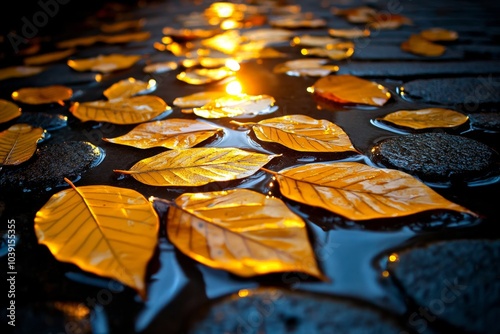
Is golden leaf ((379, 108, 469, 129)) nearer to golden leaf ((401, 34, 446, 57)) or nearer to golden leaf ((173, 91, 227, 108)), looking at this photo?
golden leaf ((173, 91, 227, 108))

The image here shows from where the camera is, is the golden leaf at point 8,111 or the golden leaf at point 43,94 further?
the golden leaf at point 43,94

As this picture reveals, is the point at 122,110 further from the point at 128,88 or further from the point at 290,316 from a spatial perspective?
the point at 290,316

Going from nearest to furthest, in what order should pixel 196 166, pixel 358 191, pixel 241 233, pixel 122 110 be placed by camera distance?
pixel 241 233 < pixel 358 191 < pixel 196 166 < pixel 122 110

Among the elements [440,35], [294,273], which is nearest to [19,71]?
[294,273]

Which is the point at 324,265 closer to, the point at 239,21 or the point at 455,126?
the point at 455,126

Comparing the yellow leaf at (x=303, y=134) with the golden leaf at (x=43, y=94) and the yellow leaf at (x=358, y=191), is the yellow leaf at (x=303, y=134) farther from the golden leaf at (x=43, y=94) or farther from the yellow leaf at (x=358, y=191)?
the golden leaf at (x=43, y=94)

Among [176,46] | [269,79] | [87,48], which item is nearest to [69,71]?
[87,48]

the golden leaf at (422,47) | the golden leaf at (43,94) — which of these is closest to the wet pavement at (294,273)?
the golden leaf at (43,94)

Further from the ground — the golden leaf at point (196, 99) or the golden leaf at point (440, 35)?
the golden leaf at point (440, 35)
